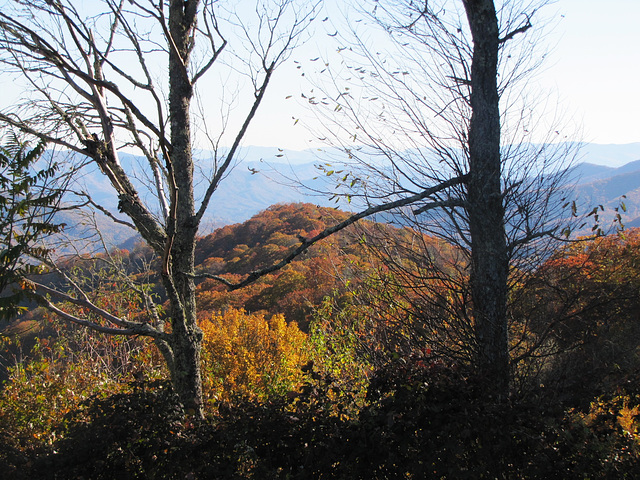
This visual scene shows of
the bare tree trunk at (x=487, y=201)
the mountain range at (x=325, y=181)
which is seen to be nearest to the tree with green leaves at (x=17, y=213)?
the mountain range at (x=325, y=181)

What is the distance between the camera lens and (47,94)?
3971mm

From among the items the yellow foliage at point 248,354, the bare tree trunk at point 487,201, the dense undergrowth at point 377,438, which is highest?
the bare tree trunk at point 487,201

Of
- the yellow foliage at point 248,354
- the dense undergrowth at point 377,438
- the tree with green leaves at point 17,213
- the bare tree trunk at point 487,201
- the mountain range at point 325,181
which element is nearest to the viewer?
the dense undergrowth at point 377,438

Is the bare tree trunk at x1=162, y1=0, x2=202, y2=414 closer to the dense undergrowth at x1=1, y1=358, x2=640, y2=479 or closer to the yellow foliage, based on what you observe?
the dense undergrowth at x1=1, y1=358, x2=640, y2=479

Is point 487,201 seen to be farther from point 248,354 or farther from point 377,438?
point 248,354

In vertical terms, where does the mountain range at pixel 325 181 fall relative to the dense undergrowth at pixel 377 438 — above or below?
above

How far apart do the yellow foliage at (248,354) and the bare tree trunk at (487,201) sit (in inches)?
187

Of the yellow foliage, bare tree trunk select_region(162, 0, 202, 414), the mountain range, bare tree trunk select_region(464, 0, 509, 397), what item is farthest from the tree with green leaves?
the yellow foliage

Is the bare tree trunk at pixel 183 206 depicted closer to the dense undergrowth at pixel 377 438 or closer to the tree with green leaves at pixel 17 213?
the dense undergrowth at pixel 377 438

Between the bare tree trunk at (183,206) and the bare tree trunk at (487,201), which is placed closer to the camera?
the bare tree trunk at (487,201)

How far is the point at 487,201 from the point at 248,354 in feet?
23.9

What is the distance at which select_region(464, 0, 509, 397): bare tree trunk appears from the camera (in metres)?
3.10

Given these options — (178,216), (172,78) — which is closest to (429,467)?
(178,216)

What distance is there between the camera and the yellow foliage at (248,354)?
8.13 m
